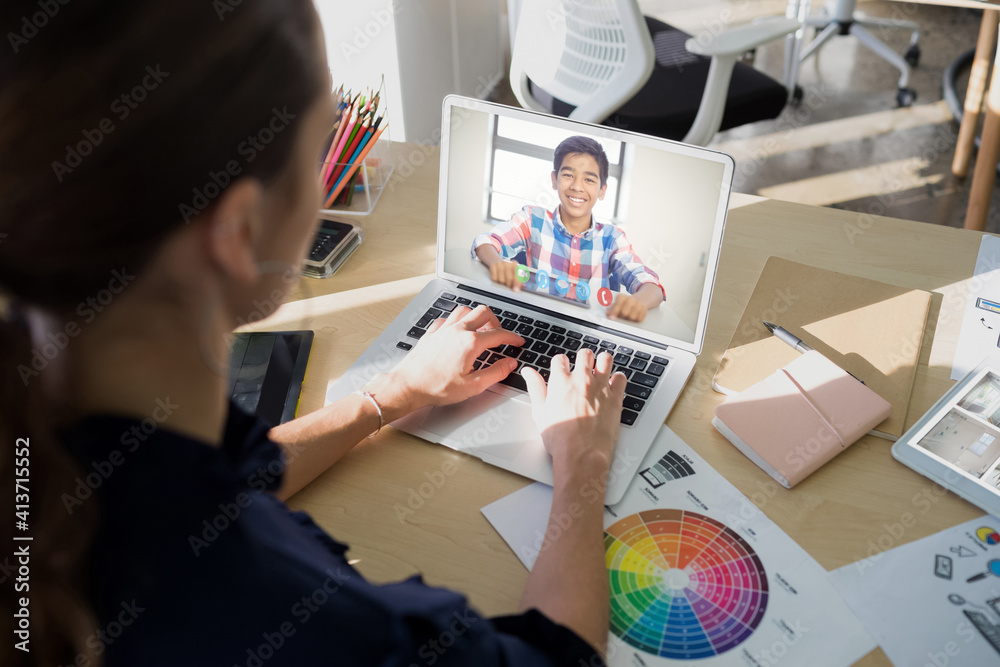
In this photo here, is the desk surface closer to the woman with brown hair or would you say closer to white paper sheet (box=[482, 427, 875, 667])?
white paper sheet (box=[482, 427, 875, 667])

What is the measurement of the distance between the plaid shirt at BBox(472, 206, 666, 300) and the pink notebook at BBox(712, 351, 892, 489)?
18cm

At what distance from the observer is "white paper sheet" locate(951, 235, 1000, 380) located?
98 cm

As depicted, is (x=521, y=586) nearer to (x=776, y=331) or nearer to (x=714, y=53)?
(x=776, y=331)

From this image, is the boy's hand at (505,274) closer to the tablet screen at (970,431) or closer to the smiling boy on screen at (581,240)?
the smiling boy on screen at (581,240)

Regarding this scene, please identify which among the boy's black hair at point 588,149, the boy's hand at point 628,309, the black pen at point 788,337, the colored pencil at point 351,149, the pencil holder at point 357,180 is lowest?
the black pen at point 788,337

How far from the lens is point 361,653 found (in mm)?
532

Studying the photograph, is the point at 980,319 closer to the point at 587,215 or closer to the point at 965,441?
the point at 965,441

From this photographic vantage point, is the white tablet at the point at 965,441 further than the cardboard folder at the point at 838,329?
No

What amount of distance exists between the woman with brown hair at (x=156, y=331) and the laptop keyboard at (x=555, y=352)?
0.40 meters

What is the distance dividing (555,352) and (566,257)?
5.2 inches

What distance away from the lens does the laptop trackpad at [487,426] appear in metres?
0.89

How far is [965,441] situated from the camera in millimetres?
848

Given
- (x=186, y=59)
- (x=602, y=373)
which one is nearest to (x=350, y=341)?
(x=602, y=373)

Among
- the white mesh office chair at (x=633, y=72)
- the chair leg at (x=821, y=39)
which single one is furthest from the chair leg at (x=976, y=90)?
the white mesh office chair at (x=633, y=72)
